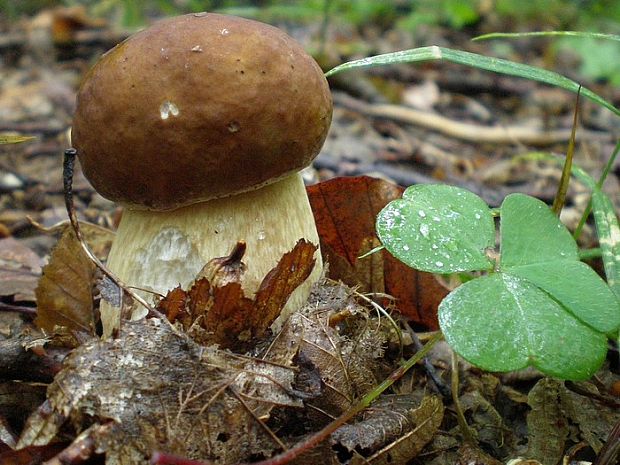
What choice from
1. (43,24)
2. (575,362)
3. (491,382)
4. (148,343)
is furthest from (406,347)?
(43,24)

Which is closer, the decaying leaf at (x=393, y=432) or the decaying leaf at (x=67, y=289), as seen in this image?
the decaying leaf at (x=393, y=432)

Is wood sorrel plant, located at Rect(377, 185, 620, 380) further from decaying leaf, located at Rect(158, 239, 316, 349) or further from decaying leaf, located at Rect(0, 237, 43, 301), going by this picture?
decaying leaf, located at Rect(0, 237, 43, 301)

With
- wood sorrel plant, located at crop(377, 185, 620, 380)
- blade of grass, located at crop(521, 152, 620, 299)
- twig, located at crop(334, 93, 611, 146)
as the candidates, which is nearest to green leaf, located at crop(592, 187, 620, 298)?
blade of grass, located at crop(521, 152, 620, 299)

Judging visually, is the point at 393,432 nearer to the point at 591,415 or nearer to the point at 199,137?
the point at 591,415

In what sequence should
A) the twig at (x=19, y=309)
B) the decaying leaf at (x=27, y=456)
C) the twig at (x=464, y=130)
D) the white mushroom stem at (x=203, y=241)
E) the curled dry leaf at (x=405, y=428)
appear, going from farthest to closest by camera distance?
the twig at (x=464, y=130) → the twig at (x=19, y=309) → the white mushroom stem at (x=203, y=241) → the curled dry leaf at (x=405, y=428) → the decaying leaf at (x=27, y=456)

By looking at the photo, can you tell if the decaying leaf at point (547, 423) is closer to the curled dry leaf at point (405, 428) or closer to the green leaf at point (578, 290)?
the curled dry leaf at point (405, 428)

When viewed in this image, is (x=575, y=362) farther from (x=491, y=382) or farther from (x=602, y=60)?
(x=602, y=60)

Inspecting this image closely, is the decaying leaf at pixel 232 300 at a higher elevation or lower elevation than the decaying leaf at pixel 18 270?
higher

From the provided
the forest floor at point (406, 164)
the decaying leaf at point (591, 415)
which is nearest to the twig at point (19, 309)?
the forest floor at point (406, 164)
